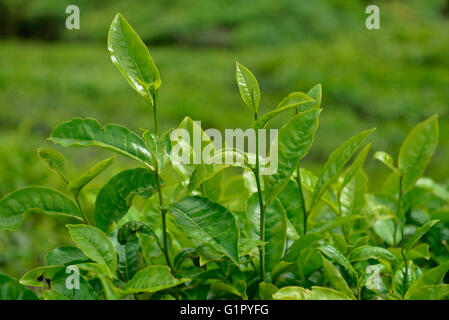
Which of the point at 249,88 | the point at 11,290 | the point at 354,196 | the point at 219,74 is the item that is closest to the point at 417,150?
the point at 354,196

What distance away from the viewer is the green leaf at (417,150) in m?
0.50

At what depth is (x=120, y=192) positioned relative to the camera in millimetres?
457

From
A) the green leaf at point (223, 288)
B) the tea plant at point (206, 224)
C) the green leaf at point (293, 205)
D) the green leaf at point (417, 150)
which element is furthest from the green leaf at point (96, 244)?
the green leaf at point (417, 150)

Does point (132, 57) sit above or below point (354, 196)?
above

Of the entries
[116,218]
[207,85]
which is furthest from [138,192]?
[207,85]

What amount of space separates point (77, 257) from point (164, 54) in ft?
20.2

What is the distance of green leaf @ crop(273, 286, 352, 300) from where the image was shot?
1.21ft

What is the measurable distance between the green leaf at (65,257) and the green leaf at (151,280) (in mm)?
68

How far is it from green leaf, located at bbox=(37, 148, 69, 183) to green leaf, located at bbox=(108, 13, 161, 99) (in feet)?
0.35

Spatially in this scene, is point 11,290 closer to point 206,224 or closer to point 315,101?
point 206,224

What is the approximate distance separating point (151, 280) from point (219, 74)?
495cm

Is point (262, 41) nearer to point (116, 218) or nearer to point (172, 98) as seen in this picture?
point (172, 98)

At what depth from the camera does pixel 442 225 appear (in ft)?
1.93
